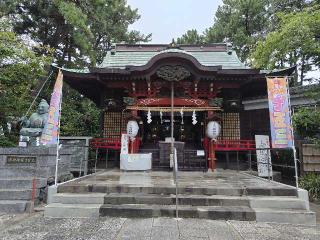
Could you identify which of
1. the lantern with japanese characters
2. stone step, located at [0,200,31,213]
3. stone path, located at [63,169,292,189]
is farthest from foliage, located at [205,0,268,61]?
stone step, located at [0,200,31,213]

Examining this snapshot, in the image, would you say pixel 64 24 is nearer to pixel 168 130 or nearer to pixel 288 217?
pixel 168 130

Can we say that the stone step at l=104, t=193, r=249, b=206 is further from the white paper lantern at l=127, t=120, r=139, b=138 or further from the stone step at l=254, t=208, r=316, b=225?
the white paper lantern at l=127, t=120, r=139, b=138

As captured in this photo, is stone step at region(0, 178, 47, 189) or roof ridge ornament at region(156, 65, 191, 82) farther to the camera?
roof ridge ornament at region(156, 65, 191, 82)

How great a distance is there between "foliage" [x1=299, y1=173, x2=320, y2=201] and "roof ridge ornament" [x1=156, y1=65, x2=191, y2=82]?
5.57 meters

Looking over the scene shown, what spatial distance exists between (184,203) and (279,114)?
10.8ft

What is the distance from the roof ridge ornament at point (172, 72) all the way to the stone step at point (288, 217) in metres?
6.19

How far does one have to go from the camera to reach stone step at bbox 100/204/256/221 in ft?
17.6

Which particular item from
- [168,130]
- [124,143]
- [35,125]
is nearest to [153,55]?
[168,130]

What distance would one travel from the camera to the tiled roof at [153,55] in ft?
41.7

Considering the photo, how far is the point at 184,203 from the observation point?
5797 mm

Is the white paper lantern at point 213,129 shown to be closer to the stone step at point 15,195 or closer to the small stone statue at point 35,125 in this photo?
the small stone statue at point 35,125

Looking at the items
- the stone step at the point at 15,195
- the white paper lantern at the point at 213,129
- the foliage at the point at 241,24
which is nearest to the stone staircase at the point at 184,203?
the stone step at the point at 15,195

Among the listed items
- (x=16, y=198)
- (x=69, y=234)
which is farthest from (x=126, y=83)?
(x=69, y=234)

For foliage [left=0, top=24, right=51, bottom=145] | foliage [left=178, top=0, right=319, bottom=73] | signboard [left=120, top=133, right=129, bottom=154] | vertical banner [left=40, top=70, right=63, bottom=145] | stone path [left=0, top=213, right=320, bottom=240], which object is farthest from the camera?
foliage [left=178, top=0, right=319, bottom=73]
